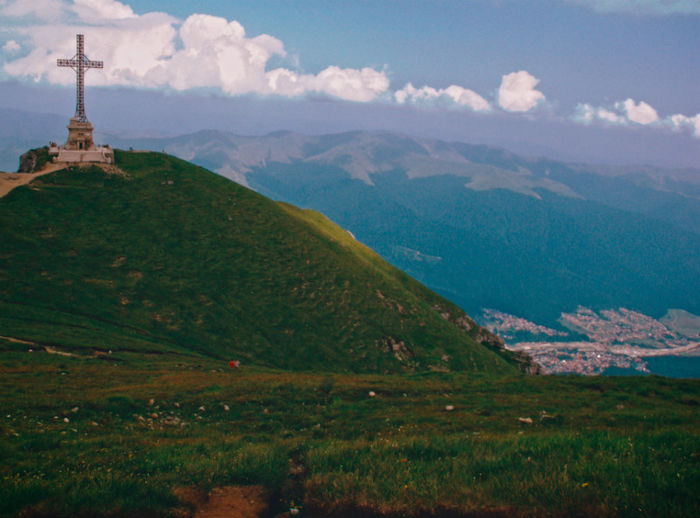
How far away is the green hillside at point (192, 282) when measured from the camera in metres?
47.3

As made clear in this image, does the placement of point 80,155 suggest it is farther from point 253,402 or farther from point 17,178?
point 253,402

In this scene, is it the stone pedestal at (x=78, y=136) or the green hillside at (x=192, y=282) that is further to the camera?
the stone pedestal at (x=78, y=136)

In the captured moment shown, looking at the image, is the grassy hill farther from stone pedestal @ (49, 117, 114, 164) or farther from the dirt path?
stone pedestal @ (49, 117, 114, 164)

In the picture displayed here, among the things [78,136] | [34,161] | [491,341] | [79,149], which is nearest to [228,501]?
[34,161]

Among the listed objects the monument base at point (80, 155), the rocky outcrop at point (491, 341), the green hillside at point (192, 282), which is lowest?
the rocky outcrop at point (491, 341)

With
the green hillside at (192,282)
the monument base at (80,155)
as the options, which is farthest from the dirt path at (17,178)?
the monument base at (80,155)

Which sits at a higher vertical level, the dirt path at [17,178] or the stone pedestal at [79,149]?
the stone pedestal at [79,149]

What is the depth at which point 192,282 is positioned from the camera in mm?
58375

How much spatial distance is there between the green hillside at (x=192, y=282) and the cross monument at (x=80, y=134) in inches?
122

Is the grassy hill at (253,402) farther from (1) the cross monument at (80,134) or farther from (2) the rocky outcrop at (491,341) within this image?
(2) the rocky outcrop at (491,341)

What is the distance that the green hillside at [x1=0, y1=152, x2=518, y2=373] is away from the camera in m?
47.3

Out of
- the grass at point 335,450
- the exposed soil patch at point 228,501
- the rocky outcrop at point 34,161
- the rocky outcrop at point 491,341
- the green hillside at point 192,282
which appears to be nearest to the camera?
the grass at point 335,450

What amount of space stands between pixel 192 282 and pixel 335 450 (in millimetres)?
49199

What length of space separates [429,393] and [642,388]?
1308cm
